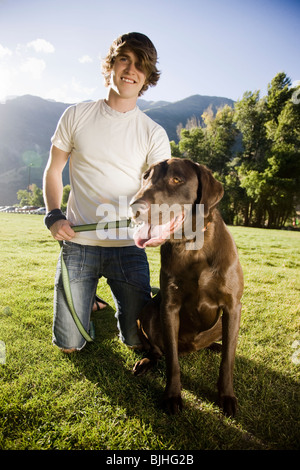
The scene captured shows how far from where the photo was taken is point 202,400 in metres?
2.07

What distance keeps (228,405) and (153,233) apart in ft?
4.33

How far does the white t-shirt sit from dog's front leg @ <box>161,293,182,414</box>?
39.4 inches

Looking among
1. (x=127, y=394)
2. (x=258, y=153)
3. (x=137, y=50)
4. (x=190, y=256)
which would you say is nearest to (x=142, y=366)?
(x=127, y=394)

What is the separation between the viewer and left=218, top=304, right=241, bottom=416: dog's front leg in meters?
1.98

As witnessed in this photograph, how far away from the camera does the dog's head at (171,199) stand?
6.33ft

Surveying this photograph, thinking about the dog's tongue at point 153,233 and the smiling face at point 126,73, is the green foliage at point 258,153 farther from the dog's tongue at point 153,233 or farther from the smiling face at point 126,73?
the dog's tongue at point 153,233

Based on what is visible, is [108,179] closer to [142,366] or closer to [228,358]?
[142,366]

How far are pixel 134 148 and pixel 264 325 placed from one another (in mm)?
2568

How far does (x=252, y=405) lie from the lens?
202 cm

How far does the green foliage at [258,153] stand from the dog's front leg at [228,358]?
2824 cm

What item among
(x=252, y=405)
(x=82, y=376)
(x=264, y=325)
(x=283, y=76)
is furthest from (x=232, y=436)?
(x=283, y=76)

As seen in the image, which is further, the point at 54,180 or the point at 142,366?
the point at 54,180

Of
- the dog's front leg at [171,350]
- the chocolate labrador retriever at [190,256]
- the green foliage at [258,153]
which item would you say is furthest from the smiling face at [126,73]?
the green foliage at [258,153]
